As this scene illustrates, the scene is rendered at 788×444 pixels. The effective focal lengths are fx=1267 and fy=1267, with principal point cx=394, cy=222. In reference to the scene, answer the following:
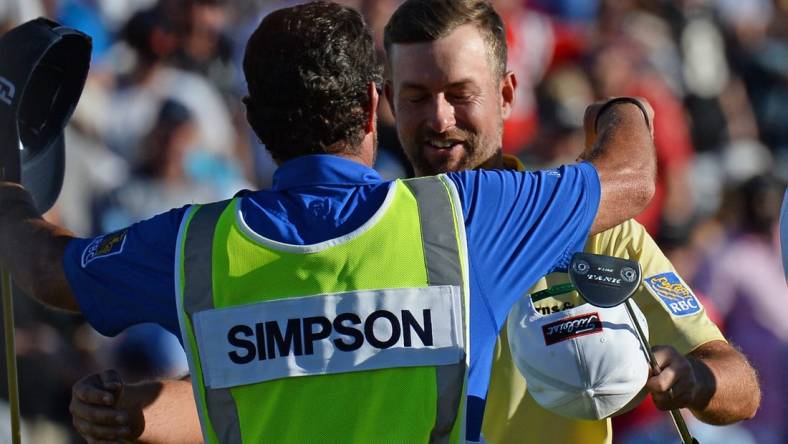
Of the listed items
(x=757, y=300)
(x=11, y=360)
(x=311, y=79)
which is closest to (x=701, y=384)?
(x=311, y=79)

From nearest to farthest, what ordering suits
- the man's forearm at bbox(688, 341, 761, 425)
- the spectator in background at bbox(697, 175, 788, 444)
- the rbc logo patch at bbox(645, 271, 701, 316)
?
the man's forearm at bbox(688, 341, 761, 425)
the rbc logo patch at bbox(645, 271, 701, 316)
the spectator in background at bbox(697, 175, 788, 444)

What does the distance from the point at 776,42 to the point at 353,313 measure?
4514 mm

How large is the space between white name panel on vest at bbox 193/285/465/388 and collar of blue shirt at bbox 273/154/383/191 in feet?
0.73

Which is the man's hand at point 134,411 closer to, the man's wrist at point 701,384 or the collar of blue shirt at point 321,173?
the collar of blue shirt at point 321,173

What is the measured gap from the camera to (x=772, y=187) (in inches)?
230

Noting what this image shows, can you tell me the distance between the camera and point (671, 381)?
2221mm

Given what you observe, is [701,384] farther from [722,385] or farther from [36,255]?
[36,255]

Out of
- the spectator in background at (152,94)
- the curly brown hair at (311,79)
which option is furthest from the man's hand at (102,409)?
the spectator in background at (152,94)

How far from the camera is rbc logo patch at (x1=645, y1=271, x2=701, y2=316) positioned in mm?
2756

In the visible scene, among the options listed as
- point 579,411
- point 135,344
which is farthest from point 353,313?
point 135,344

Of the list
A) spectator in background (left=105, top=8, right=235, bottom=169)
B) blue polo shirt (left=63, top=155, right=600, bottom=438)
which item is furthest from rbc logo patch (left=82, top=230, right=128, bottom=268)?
spectator in background (left=105, top=8, right=235, bottom=169)

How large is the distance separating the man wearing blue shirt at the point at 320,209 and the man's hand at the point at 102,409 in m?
0.10

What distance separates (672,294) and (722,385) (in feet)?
1.02

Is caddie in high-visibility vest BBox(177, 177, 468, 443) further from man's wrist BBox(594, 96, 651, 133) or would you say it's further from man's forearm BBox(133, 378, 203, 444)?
man's wrist BBox(594, 96, 651, 133)
